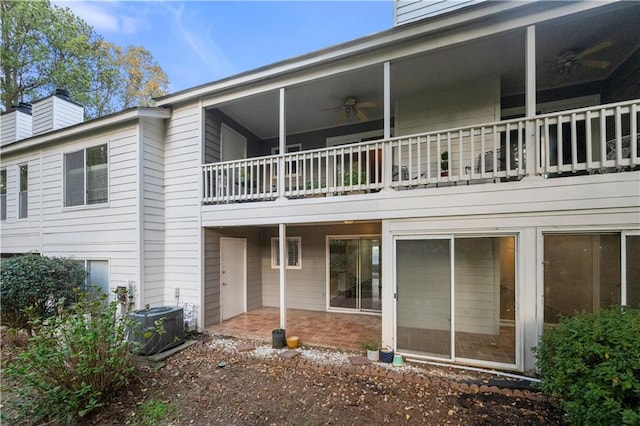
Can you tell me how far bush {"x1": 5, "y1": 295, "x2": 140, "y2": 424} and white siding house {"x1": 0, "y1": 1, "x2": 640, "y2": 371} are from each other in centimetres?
257

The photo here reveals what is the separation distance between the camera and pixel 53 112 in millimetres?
8891

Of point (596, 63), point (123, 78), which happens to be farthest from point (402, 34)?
point (123, 78)

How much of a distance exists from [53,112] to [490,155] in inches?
504

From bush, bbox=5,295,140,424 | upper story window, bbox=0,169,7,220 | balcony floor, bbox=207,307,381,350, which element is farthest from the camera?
upper story window, bbox=0,169,7,220

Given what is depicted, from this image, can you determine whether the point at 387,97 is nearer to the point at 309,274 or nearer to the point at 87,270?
the point at 309,274

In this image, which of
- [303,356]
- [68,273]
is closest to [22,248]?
[68,273]

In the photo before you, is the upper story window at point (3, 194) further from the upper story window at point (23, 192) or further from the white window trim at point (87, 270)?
the white window trim at point (87, 270)

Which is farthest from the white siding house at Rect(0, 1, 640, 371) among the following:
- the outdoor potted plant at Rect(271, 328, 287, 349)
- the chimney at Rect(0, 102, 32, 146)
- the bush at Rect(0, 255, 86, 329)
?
the chimney at Rect(0, 102, 32, 146)

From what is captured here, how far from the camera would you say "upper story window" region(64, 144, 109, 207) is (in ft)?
22.9

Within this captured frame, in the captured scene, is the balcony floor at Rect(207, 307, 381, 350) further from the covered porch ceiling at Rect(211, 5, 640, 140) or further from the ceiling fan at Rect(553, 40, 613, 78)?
the ceiling fan at Rect(553, 40, 613, 78)

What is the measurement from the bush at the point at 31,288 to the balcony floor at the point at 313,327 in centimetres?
337

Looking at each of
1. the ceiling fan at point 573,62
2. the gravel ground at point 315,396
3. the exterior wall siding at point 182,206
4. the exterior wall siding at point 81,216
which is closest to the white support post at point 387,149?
the gravel ground at point 315,396

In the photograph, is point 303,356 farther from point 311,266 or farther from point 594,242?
point 594,242

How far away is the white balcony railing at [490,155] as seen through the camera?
12.4 feet
